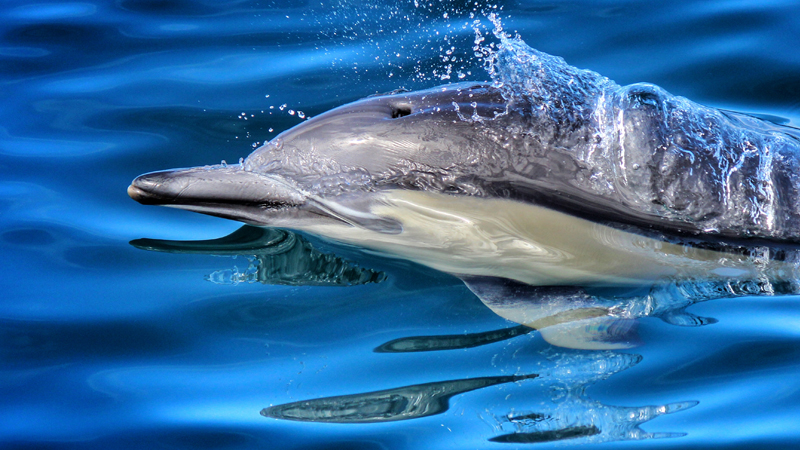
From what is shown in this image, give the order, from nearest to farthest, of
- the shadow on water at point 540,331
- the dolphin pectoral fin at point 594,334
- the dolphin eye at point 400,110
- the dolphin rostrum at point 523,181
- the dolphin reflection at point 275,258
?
the shadow on water at point 540,331, the dolphin pectoral fin at point 594,334, the dolphin rostrum at point 523,181, the dolphin eye at point 400,110, the dolphin reflection at point 275,258

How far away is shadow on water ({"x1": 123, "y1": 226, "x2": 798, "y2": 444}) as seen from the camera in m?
3.59

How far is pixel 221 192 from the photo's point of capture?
4.40 meters

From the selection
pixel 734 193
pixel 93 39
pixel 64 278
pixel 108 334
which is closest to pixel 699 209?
pixel 734 193

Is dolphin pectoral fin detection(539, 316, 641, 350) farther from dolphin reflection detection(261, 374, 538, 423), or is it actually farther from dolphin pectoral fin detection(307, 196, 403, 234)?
dolphin pectoral fin detection(307, 196, 403, 234)

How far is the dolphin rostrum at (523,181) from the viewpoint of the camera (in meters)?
4.21

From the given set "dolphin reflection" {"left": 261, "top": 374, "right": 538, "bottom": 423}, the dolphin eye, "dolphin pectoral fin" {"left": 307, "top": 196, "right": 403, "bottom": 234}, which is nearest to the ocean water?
"dolphin reflection" {"left": 261, "top": 374, "right": 538, "bottom": 423}

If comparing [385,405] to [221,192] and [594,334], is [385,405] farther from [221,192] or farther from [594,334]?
[221,192]

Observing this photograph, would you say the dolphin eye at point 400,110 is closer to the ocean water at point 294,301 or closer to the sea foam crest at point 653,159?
the sea foam crest at point 653,159

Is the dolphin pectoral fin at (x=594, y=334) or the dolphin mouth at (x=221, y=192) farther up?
the dolphin mouth at (x=221, y=192)

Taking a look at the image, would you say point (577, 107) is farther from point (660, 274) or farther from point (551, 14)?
point (551, 14)

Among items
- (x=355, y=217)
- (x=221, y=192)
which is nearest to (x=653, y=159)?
(x=355, y=217)

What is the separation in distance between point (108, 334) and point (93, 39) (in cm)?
408

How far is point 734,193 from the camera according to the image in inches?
170

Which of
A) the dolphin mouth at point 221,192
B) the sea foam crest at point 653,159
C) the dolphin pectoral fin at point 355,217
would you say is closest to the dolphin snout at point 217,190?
the dolphin mouth at point 221,192
